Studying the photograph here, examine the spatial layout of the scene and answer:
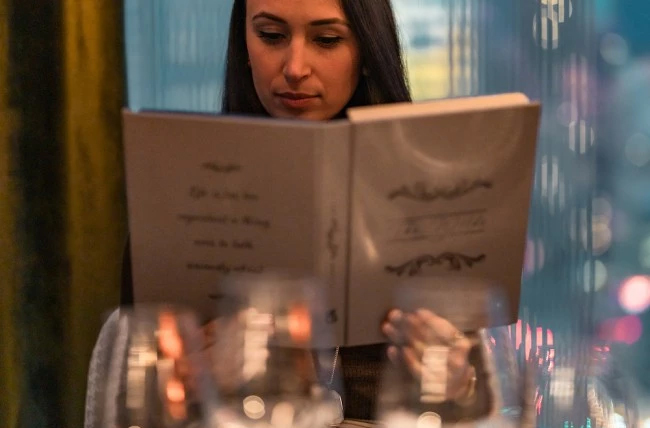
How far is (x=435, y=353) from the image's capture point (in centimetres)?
69

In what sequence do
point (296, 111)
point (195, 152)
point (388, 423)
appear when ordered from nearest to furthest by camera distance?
point (388, 423), point (195, 152), point (296, 111)

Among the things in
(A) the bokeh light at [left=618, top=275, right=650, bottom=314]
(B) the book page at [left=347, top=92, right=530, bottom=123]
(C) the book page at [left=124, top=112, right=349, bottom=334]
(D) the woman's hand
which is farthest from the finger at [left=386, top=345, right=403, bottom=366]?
(A) the bokeh light at [left=618, top=275, right=650, bottom=314]

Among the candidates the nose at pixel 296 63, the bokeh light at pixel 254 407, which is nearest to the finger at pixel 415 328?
the bokeh light at pixel 254 407

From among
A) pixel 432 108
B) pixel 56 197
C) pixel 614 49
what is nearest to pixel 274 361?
pixel 432 108

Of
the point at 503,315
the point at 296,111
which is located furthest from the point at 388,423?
the point at 296,111

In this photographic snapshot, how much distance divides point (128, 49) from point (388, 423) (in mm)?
1217

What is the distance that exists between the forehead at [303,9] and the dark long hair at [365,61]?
0.02m

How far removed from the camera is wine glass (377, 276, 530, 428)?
2.13 feet

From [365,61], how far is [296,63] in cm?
12

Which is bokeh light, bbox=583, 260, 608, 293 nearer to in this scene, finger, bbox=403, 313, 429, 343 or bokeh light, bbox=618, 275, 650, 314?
bokeh light, bbox=618, 275, 650, 314

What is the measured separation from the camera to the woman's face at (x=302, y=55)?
1082mm

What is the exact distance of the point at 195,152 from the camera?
2.54ft

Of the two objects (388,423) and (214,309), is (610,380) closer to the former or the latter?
(388,423)

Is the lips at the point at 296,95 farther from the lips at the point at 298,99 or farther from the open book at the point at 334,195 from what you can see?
the open book at the point at 334,195
